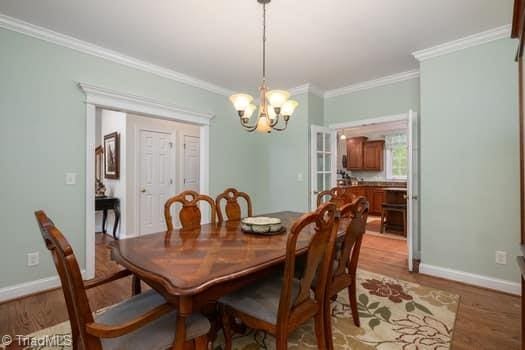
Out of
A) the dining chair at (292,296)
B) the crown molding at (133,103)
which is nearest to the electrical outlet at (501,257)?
the dining chair at (292,296)

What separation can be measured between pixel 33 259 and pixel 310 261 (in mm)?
2744

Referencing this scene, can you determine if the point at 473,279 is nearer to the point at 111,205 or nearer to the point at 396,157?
the point at 396,157

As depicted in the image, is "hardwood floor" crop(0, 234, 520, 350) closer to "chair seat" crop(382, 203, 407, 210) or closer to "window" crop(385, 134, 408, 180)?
"chair seat" crop(382, 203, 407, 210)

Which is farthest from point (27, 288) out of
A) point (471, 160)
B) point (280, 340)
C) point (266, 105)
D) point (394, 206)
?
point (394, 206)

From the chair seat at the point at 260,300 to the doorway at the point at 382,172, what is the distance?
222 cm

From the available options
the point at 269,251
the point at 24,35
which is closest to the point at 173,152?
the point at 24,35

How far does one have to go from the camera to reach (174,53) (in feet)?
9.68

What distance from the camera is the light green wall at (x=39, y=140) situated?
7.58ft

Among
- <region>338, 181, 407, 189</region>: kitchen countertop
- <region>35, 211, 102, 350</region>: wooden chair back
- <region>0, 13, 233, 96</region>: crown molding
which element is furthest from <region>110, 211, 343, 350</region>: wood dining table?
<region>338, 181, 407, 189</region>: kitchen countertop

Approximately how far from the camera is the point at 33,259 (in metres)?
2.45

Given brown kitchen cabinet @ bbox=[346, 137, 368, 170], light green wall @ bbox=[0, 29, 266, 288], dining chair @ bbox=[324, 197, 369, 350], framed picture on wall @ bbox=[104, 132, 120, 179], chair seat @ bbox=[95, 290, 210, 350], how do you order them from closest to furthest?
chair seat @ bbox=[95, 290, 210, 350]
dining chair @ bbox=[324, 197, 369, 350]
light green wall @ bbox=[0, 29, 266, 288]
framed picture on wall @ bbox=[104, 132, 120, 179]
brown kitchen cabinet @ bbox=[346, 137, 368, 170]

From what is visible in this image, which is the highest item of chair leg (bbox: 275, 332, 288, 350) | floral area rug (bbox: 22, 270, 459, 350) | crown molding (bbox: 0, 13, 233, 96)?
crown molding (bbox: 0, 13, 233, 96)

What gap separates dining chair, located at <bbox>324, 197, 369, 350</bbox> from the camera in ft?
5.24

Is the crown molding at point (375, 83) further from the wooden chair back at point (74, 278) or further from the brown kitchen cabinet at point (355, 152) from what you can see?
the wooden chair back at point (74, 278)
